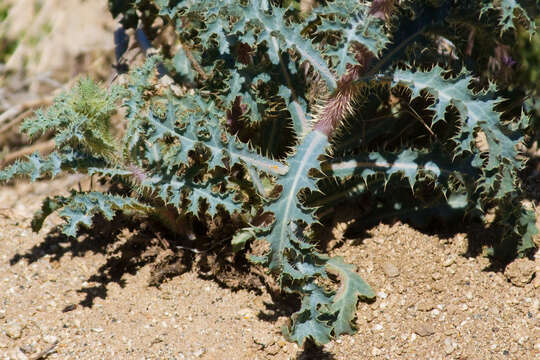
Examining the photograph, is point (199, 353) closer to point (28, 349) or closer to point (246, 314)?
point (246, 314)

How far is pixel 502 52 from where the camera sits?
10.9 ft

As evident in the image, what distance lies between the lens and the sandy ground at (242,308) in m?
Result: 2.44

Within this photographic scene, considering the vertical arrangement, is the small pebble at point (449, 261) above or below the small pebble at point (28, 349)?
above

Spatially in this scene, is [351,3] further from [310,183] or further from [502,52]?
[502,52]

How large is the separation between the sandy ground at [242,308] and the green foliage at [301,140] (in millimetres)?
139

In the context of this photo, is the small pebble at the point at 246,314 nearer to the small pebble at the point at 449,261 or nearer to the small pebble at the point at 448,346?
the small pebble at the point at 448,346

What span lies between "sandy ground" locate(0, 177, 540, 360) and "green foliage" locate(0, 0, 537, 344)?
0.14 meters

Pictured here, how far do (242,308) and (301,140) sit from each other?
86 centimetres

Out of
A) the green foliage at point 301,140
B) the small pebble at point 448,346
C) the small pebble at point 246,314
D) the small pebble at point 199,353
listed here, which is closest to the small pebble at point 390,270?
the green foliage at point 301,140

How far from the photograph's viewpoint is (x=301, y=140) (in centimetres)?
266

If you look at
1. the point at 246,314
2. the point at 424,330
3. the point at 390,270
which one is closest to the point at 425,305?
the point at 424,330

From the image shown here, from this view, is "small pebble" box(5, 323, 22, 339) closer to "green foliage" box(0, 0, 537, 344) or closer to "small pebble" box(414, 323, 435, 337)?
"green foliage" box(0, 0, 537, 344)

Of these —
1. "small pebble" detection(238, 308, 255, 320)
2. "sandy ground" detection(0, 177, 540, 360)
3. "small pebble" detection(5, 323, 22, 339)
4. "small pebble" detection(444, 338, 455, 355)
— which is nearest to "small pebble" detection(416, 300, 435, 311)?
"sandy ground" detection(0, 177, 540, 360)

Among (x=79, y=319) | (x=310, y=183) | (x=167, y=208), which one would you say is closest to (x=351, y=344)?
(x=310, y=183)
